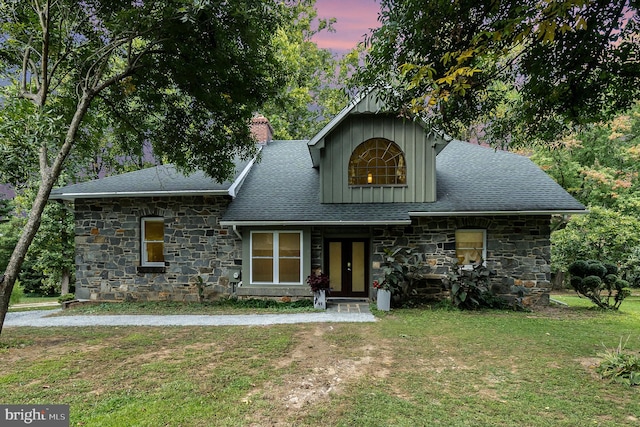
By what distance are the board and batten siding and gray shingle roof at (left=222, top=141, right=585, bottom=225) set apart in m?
0.29

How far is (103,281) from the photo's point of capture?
10.3 meters

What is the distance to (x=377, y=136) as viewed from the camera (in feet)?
32.5

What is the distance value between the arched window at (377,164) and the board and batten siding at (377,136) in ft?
0.52

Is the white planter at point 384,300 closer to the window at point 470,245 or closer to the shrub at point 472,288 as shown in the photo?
the shrub at point 472,288

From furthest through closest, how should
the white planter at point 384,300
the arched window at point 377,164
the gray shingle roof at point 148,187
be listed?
the arched window at point 377,164 < the gray shingle roof at point 148,187 < the white planter at point 384,300

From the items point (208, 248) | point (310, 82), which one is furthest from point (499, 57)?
point (310, 82)

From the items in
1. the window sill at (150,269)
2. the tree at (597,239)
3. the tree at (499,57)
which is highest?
the tree at (499,57)

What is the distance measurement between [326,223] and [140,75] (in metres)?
5.85

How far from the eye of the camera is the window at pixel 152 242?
1037cm

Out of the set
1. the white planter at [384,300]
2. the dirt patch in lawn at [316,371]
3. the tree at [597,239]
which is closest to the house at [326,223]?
the white planter at [384,300]

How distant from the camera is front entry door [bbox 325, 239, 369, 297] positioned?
1023cm

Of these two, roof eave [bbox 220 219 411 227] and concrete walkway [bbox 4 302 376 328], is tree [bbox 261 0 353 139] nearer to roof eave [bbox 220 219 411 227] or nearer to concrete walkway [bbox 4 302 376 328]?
roof eave [bbox 220 219 411 227]

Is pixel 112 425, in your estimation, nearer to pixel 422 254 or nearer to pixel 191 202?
pixel 191 202

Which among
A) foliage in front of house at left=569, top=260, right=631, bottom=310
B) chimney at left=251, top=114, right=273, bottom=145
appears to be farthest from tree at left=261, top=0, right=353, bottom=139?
foliage in front of house at left=569, top=260, right=631, bottom=310
